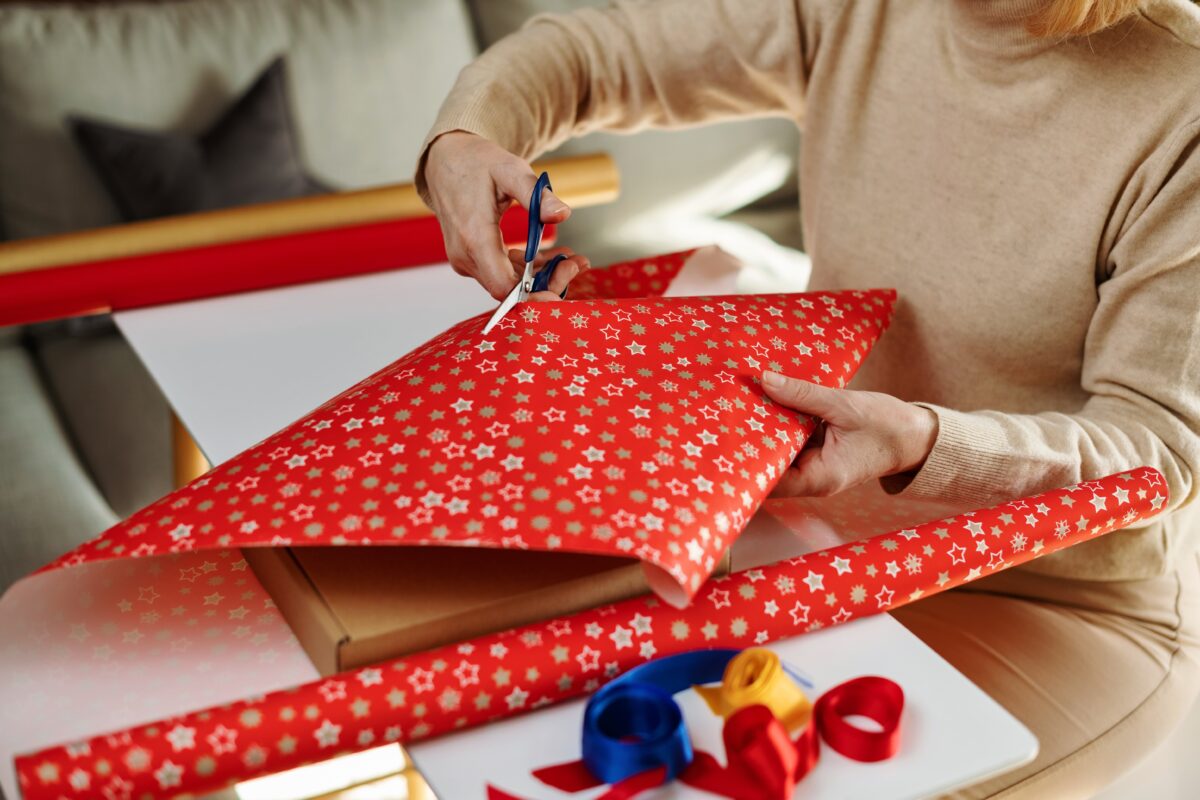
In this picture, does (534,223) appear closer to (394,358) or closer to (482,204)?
(482,204)

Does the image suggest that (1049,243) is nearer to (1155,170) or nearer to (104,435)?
(1155,170)

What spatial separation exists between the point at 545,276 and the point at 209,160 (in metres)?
1.11

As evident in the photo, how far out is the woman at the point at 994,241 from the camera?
81cm

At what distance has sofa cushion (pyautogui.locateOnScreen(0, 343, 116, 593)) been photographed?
1.31 m

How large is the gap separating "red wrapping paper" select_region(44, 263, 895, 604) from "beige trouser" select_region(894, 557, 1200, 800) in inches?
12.4

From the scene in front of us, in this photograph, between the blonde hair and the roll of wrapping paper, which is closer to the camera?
the roll of wrapping paper

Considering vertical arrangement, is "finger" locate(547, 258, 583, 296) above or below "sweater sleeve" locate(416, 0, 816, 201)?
below

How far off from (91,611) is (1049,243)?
2.39 feet

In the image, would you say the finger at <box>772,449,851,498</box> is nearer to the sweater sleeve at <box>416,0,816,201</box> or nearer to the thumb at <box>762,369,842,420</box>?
the thumb at <box>762,369,842,420</box>

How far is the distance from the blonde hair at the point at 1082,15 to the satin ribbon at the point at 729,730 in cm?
53

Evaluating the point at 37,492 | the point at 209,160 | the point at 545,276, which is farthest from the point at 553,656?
the point at 209,160

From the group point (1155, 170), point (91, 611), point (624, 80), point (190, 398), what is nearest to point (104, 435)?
point (190, 398)

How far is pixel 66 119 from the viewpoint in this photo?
5.63ft

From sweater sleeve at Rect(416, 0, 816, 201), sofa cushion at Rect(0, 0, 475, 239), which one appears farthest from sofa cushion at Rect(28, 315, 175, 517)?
sweater sleeve at Rect(416, 0, 816, 201)
